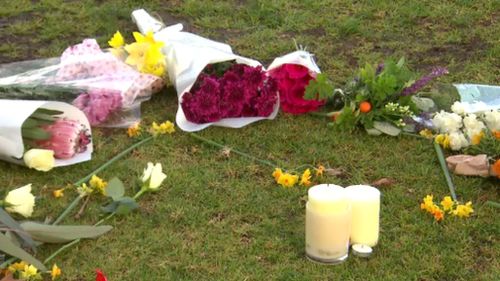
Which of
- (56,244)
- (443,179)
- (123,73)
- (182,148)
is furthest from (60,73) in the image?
(443,179)

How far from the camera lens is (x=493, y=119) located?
11.2 feet

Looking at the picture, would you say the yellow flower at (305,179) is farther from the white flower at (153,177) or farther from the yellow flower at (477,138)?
the yellow flower at (477,138)

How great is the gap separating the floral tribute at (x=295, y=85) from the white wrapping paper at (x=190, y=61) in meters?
0.07

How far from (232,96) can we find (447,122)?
91 centimetres

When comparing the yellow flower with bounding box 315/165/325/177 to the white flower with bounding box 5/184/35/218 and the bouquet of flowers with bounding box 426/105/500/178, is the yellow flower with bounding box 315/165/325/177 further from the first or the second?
the white flower with bounding box 5/184/35/218

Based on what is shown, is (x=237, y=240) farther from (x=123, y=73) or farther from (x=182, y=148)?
(x=123, y=73)

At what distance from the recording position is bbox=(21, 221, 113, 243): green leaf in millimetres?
2797

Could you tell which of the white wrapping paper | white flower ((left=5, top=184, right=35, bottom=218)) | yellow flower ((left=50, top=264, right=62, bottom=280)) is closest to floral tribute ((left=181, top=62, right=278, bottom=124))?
the white wrapping paper

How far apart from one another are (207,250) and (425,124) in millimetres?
1276

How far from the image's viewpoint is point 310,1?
543 centimetres

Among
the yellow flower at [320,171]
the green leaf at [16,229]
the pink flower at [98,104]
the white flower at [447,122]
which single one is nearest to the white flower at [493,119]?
the white flower at [447,122]

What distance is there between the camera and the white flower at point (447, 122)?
11.4 feet

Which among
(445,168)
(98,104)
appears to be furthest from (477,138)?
(98,104)

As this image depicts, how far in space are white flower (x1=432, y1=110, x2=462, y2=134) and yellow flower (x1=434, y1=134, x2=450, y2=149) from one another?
4 centimetres
